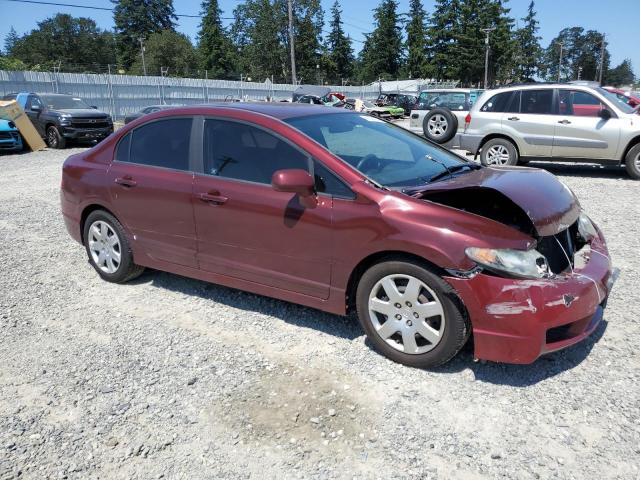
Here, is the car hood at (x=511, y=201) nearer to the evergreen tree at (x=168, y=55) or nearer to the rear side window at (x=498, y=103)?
the rear side window at (x=498, y=103)

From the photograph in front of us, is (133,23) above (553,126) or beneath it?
above

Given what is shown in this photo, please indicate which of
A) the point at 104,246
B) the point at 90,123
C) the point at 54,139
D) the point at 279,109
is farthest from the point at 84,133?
the point at 279,109

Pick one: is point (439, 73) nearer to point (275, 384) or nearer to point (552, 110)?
point (552, 110)

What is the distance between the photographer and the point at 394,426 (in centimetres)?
286

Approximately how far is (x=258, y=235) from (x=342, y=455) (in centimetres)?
168

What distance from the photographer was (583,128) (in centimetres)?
984

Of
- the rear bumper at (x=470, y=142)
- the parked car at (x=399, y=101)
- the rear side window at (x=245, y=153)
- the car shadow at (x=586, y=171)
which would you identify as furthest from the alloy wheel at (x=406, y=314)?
the parked car at (x=399, y=101)

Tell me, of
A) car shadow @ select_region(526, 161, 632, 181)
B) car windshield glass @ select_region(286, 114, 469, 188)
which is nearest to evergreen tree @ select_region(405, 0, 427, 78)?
car shadow @ select_region(526, 161, 632, 181)

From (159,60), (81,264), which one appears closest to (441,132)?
(81,264)

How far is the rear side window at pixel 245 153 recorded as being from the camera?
3736 millimetres

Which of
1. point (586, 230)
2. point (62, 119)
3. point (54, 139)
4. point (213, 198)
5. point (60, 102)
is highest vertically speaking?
point (60, 102)

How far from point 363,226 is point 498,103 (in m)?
8.49

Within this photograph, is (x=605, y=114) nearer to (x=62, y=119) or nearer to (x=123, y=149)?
(x=123, y=149)

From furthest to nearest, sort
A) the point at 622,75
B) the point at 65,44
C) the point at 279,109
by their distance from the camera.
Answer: the point at 622,75, the point at 65,44, the point at 279,109
